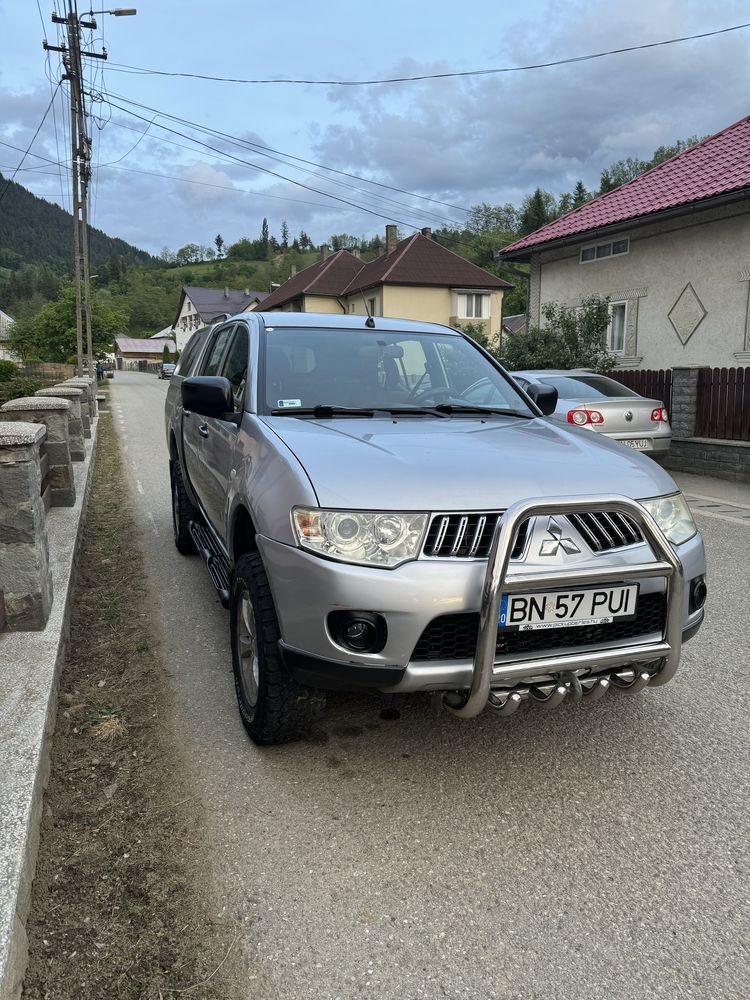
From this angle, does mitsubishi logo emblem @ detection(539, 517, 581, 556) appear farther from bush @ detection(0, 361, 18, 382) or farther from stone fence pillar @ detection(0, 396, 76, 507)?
bush @ detection(0, 361, 18, 382)

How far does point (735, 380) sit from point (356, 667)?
11.2m

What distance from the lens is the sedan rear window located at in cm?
1052

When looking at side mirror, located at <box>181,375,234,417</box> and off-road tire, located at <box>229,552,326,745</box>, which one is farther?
side mirror, located at <box>181,375,234,417</box>

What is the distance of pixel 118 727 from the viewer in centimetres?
338

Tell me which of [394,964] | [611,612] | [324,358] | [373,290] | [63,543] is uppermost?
[373,290]

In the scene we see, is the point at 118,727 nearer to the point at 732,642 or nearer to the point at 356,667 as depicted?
the point at 356,667

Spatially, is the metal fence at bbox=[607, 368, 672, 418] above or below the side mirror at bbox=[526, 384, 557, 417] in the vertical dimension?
above

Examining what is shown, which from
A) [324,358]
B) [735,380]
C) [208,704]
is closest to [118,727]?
[208,704]

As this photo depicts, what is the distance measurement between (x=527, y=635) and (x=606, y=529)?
48 cm

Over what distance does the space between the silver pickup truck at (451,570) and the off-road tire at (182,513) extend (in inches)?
103

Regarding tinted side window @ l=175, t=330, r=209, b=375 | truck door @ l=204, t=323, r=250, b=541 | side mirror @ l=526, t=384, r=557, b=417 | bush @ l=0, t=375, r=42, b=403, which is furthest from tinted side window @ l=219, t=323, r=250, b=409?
bush @ l=0, t=375, r=42, b=403

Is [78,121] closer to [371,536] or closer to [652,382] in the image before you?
[652,382]

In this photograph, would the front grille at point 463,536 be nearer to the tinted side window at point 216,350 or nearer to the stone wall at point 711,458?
the tinted side window at point 216,350

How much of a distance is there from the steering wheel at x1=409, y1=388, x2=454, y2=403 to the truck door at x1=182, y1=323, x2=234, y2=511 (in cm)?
135
